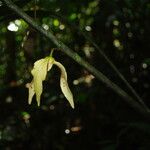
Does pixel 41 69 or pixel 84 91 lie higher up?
pixel 41 69

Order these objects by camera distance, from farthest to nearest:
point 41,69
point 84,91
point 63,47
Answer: point 84,91
point 41,69
point 63,47

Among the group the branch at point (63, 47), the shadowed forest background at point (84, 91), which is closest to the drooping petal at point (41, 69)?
the branch at point (63, 47)

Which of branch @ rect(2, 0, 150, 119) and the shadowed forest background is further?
the shadowed forest background

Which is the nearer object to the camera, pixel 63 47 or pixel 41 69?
pixel 63 47

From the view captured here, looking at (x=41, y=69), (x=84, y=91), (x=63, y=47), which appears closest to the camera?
(x=63, y=47)

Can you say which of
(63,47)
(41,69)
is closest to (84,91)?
(41,69)

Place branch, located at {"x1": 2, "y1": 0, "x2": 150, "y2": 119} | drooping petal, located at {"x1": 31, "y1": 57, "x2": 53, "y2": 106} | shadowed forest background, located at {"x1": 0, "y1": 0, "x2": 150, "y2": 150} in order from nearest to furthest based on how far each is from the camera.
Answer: branch, located at {"x1": 2, "y1": 0, "x2": 150, "y2": 119} → drooping petal, located at {"x1": 31, "y1": 57, "x2": 53, "y2": 106} → shadowed forest background, located at {"x1": 0, "y1": 0, "x2": 150, "y2": 150}

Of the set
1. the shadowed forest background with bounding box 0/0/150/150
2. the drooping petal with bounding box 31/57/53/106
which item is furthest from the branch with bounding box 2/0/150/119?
the shadowed forest background with bounding box 0/0/150/150

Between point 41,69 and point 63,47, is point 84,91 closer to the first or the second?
point 41,69

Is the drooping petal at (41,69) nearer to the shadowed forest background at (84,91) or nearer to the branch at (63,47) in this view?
the branch at (63,47)

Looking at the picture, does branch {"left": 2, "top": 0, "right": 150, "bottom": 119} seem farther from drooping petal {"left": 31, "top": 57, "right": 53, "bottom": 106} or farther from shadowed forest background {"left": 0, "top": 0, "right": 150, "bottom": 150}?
shadowed forest background {"left": 0, "top": 0, "right": 150, "bottom": 150}

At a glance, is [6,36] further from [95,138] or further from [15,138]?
[95,138]
